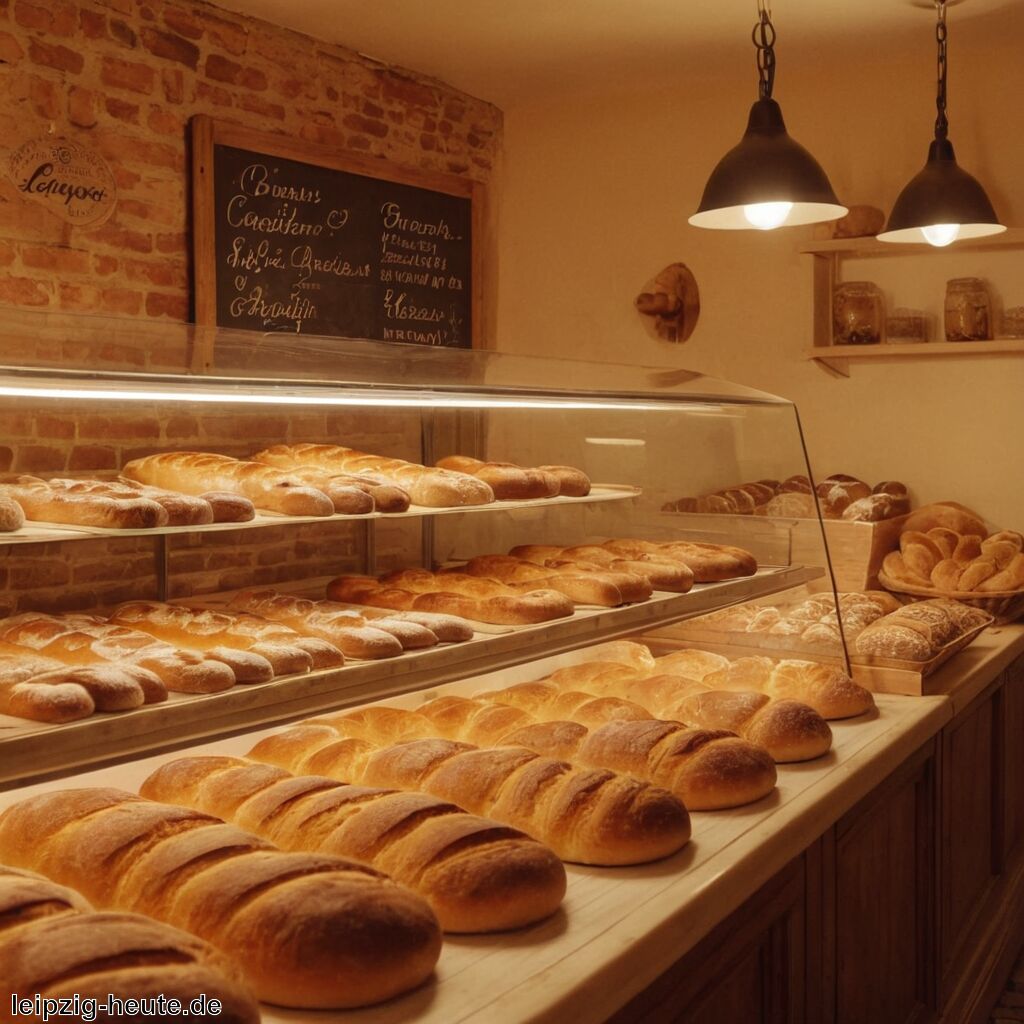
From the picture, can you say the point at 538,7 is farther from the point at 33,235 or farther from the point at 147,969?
the point at 147,969

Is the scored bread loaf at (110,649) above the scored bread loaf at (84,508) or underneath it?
underneath

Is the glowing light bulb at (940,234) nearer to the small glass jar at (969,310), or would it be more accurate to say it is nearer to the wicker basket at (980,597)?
the small glass jar at (969,310)

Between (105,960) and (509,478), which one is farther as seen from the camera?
(509,478)

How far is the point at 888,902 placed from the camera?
2602mm

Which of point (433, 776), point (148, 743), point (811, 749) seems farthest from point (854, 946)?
point (148, 743)

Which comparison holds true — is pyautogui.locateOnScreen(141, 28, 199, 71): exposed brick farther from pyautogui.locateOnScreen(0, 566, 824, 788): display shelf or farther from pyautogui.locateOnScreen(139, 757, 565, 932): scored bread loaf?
pyautogui.locateOnScreen(139, 757, 565, 932): scored bread loaf

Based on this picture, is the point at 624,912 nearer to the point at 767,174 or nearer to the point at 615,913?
the point at 615,913

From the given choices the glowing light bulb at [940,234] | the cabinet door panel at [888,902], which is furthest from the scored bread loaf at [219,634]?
the glowing light bulb at [940,234]

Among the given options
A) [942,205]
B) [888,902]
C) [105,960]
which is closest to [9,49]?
[942,205]

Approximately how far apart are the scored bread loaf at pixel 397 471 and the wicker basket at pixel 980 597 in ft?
6.14

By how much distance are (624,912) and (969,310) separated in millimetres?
3275

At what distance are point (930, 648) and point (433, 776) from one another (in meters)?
1.61

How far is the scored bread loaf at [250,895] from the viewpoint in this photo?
1.28 meters

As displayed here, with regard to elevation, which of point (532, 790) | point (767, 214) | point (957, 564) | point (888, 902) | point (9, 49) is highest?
point (9, 49)
